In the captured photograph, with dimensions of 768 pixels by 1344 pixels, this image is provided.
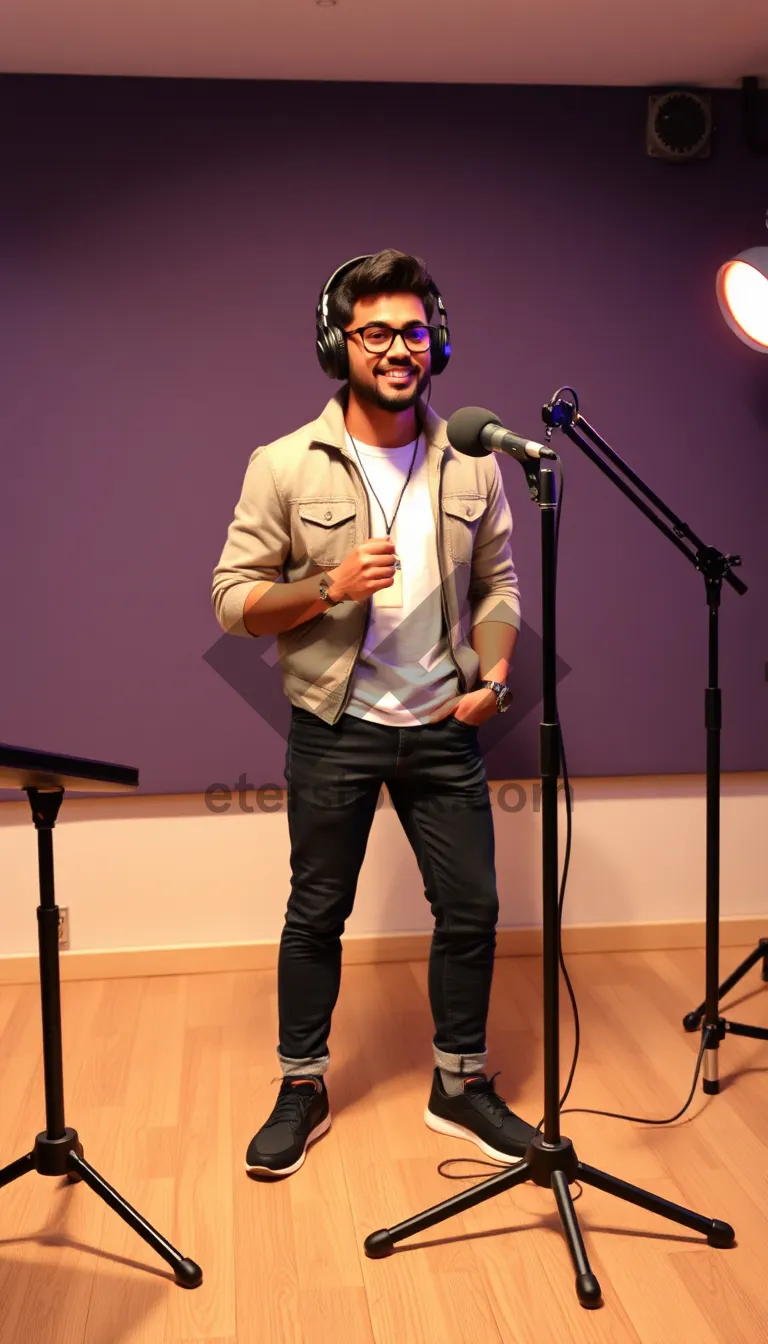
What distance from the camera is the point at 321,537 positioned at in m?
2.61

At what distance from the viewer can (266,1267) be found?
227 cm

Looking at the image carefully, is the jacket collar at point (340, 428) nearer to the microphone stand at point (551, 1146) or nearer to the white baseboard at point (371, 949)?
the microphone stand at point (551, 1146)

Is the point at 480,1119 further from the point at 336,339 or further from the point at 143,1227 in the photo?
the point at 336,339

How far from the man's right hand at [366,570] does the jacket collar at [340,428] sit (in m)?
0.33

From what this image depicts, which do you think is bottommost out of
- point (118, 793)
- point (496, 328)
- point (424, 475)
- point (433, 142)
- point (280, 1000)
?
point (280, 1000)

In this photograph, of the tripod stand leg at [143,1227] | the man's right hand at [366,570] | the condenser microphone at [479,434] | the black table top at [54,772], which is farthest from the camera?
the man's right hand at [366,570]

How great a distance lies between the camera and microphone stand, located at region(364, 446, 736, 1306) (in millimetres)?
2074

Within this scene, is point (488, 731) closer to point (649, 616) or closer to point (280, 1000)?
point (649, 616)

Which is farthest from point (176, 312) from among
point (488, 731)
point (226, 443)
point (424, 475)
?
point (488, 731)

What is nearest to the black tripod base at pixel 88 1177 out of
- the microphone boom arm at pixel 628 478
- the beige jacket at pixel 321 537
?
the beige jacket at pixel 321 537

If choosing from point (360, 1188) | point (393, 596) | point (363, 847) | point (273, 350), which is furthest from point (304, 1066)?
point (273, 350)

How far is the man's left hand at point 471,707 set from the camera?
Answer: 8.57 feet

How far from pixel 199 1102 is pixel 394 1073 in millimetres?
458

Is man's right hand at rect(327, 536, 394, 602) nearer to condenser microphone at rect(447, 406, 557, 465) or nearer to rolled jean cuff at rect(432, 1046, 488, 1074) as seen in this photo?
condenser microphone at rect(447, 406, 557, 465)
